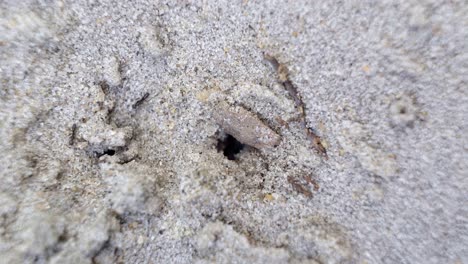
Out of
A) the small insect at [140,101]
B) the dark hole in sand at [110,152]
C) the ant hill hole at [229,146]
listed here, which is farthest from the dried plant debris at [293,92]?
the dark hole in sand at [110,152]

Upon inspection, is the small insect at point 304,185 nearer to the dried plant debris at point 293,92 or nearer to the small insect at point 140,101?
the dried plant debris at point 293,92

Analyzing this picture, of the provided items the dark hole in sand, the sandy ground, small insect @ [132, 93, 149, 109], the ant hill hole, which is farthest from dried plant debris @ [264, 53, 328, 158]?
the dark hole in sand

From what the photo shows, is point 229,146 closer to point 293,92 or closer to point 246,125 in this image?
point 246,125

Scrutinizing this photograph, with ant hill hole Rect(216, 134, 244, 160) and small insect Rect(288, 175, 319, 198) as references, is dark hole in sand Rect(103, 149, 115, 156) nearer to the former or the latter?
ant hill hole Rect(216, 134, 244, 160)

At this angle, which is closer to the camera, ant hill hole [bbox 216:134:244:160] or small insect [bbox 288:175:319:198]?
small insect [bbox 288:175:319:198]

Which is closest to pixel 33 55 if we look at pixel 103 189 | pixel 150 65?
pixel 150 65

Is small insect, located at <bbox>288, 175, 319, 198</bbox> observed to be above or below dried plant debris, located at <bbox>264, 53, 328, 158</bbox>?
below

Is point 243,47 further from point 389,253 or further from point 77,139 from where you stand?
point 389,253
